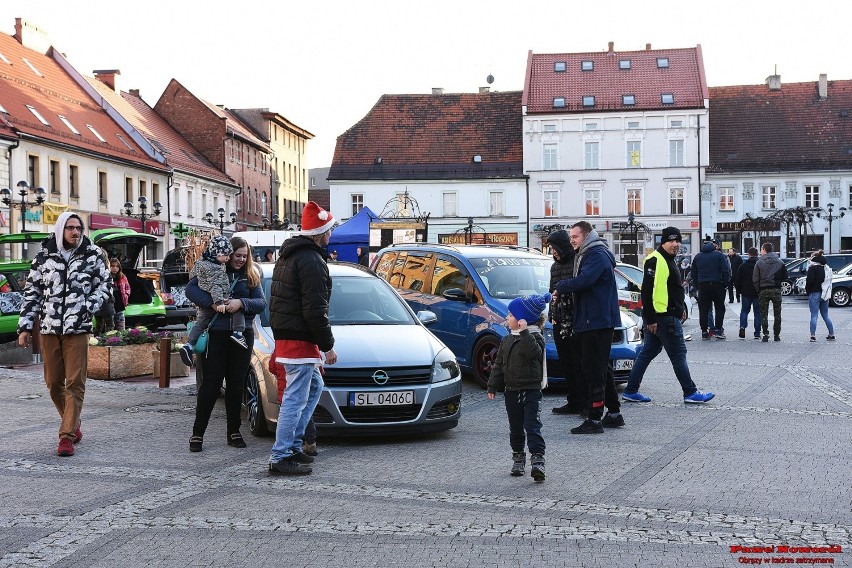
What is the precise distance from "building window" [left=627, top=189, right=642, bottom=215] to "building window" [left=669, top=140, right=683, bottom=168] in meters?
2.85

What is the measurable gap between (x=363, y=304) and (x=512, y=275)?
3892 mm

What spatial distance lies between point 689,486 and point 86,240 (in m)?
5.26

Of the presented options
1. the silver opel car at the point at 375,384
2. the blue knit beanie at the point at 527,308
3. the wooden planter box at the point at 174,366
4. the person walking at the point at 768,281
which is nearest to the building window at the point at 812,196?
the person walking at the point at 768,281

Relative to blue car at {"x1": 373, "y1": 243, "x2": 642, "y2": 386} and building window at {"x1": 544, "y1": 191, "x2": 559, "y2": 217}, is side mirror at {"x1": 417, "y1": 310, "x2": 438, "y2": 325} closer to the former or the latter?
blue car at {"x1": 373, "y1": 243, "x2": 642, "y2": 386}

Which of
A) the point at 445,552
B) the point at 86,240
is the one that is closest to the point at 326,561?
the point at 445,552

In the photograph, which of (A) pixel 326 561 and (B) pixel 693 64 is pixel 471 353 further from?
(B) pixel 693 64

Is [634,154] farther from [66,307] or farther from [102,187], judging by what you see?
[66,307]

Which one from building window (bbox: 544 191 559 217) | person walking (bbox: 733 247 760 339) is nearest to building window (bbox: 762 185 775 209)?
building window (bbox: 544 191 559 217)

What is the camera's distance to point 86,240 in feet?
29.9

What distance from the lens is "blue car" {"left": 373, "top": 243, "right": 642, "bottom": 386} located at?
13.1m

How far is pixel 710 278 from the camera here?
21172 mm

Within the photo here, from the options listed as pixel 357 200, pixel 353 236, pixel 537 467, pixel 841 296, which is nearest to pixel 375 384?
pixel 537 467

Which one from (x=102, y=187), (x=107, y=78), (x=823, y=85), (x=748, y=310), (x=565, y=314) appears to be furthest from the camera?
(x=823, y=85)

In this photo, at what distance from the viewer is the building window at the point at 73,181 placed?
47125 mm
